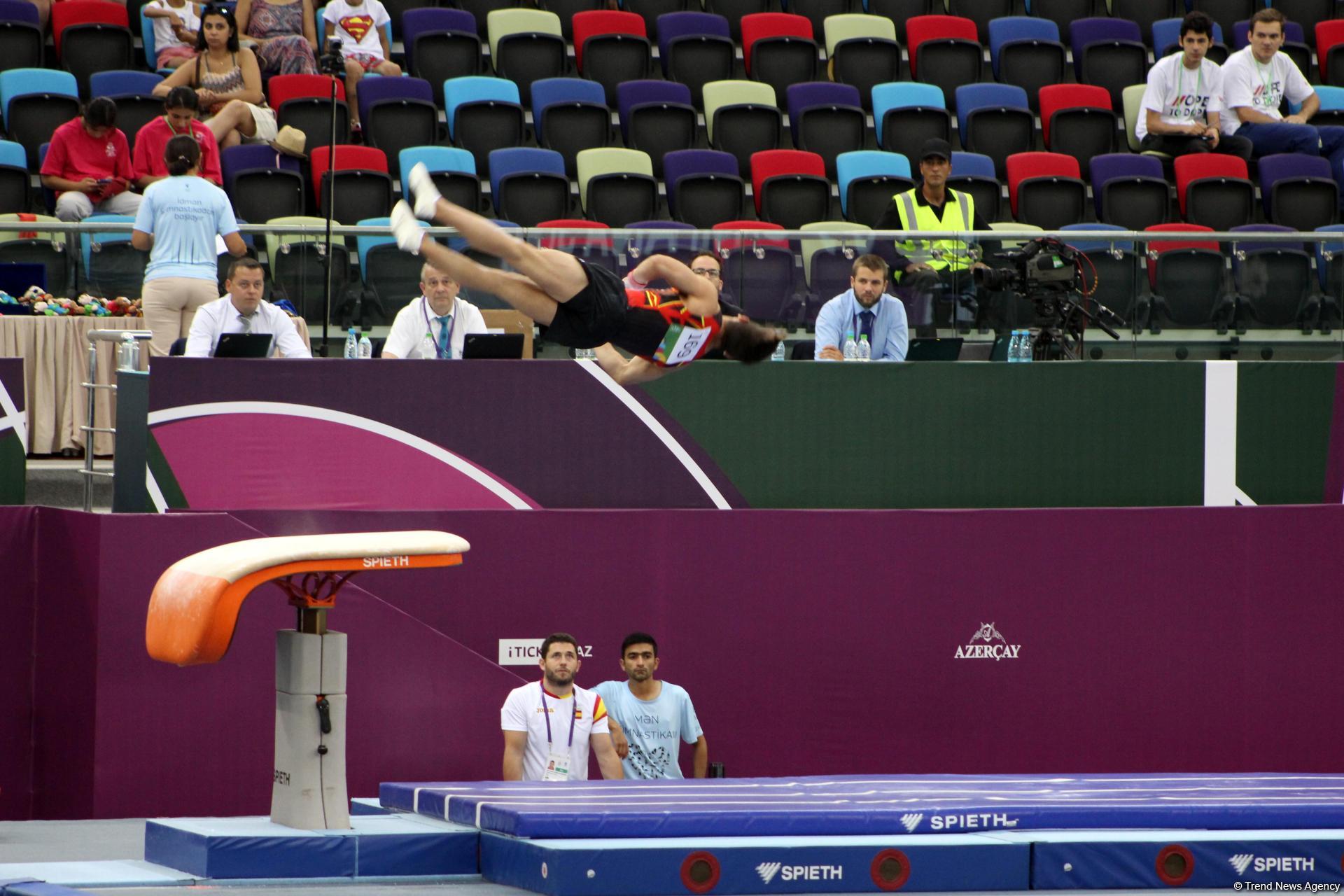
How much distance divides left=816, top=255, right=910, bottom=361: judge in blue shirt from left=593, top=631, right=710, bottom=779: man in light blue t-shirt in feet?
6.07

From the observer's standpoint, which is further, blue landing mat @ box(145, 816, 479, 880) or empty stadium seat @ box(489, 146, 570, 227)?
empty stadium seat @ box(489, 146, 570, 227)

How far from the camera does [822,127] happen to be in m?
12.8

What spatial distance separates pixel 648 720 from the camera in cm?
880

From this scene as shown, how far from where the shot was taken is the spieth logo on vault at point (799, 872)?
6457 millimetres

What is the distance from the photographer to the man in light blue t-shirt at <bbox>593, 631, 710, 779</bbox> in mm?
8789

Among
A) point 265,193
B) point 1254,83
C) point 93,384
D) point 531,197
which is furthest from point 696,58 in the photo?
point 93,384

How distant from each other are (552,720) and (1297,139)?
7905 millimetres

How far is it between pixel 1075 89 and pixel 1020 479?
5038 mm

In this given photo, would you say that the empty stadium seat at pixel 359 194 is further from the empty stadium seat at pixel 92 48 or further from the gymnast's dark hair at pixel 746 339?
the gymnast's dark hair at pixel 746 339

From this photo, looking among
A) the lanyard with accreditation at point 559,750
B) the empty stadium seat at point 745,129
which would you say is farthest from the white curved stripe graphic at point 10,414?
the empty stadium seat at point 745,129

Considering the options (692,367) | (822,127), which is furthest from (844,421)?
(822,127)

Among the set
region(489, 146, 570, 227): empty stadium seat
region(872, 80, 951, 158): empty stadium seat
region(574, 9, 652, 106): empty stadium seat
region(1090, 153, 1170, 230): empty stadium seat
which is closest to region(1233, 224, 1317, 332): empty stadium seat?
region(1090, 153, 1170, 230): empty stadium seat

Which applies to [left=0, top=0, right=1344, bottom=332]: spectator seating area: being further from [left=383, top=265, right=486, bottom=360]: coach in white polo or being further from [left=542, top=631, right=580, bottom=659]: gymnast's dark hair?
[left=542, top=631, right=580, bottom=659]: gymnast's dark hair

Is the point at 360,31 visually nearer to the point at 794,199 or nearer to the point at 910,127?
the point at 794,199
